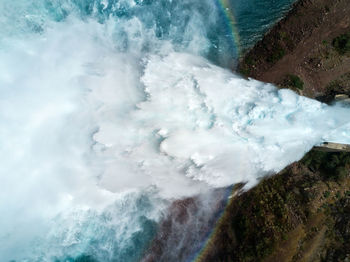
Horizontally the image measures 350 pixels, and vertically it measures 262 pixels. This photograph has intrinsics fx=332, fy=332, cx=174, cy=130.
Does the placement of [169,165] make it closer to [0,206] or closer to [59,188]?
[59,188]

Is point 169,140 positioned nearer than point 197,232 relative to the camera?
Yes

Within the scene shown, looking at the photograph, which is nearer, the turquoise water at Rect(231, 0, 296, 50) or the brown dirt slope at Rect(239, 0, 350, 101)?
the brown dirt slope at Rect(239, 0, 350, 101)

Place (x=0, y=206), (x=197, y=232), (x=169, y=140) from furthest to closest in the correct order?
(x=197, y=232) → (x=0, y=206) → (x=169, y=140)

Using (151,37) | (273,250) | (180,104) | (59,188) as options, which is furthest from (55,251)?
(151,37)

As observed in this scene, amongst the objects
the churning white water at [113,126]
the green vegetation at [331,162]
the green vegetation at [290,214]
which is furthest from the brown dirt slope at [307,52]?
the green vegetation at [290,214]

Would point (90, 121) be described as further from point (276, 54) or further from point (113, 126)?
point (276, 54)

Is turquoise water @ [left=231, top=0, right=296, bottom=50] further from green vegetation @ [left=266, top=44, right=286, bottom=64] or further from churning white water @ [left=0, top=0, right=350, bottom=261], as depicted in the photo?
churning white water @ [left=0, top=0, right=350, bottom=261]

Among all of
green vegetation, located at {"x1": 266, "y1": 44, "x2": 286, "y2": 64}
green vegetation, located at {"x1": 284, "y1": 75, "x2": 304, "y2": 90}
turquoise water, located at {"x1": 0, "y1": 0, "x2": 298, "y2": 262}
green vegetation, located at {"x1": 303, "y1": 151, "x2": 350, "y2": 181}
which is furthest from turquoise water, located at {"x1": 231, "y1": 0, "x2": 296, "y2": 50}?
green vegetation, located at {"x1": 303, "y1": 151, "x2": 350, "y2": 181}
